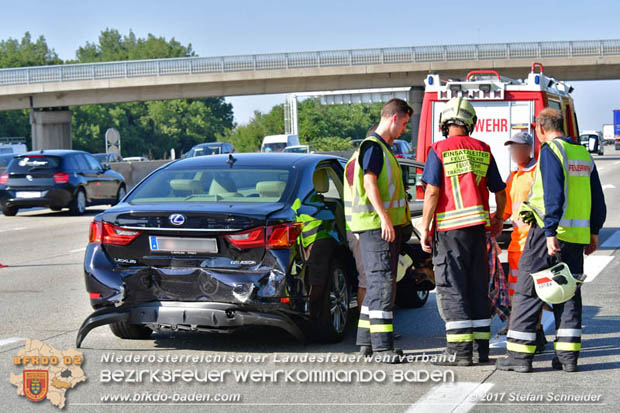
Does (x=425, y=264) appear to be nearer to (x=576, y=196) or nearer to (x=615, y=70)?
(x=576, y=196)

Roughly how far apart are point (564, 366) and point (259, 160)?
283cm

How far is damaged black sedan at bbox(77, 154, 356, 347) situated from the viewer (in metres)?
6.61

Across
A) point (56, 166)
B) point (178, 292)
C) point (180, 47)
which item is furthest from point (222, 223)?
point (180, 47)

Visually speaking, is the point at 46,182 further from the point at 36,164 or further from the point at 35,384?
the point at 35,384

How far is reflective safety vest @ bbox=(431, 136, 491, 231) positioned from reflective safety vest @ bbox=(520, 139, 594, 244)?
334 millimetres

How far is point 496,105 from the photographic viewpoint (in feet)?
45.3

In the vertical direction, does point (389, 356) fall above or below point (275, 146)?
below

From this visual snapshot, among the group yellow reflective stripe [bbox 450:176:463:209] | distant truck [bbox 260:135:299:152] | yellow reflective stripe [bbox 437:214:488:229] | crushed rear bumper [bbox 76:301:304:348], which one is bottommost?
crushed rear bumper [bbox 76:301:304:348]

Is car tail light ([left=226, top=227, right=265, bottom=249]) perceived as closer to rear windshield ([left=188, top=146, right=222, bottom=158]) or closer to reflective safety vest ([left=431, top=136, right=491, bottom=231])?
reflective safety vest ([left=431, top=136, right=491, bottom=231])

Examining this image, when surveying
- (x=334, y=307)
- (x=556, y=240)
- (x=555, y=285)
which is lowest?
(x=334, y=307)

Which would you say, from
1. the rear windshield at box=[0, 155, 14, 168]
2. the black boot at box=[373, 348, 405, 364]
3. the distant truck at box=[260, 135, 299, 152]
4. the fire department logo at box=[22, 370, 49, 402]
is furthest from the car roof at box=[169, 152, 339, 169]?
the distant truck at box=[260, 135, 299, 152]

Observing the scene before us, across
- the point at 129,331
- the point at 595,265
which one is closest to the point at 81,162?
the point at 595,265

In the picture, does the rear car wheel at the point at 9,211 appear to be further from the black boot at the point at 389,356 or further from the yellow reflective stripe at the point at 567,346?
the yellow reflective stripe at the point at 567,346

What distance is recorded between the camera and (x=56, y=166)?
22875 mm
